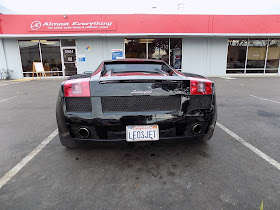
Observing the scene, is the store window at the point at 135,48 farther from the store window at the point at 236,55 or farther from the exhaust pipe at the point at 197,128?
the exhaust pipe at the point at 197,128

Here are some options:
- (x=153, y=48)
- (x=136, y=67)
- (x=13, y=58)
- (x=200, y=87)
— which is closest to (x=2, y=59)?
(x=13, y=58)

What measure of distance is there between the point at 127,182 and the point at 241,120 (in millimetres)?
3320

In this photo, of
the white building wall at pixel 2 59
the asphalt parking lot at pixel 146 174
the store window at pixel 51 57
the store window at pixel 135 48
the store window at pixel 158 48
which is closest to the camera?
the asphalt parking lot at pixel 146 174

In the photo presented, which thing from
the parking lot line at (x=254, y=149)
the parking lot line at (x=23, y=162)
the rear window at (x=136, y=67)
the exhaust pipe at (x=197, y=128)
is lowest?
the parking lot line at (x=254, y=149)

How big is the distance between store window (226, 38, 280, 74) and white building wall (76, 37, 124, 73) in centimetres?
896

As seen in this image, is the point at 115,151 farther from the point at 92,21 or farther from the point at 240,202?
the point at 92,21

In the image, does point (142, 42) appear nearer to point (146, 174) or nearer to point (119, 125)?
point (119, 125)

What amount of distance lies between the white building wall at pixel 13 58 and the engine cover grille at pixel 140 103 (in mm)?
15408

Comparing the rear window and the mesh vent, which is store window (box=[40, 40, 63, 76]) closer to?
the rear window

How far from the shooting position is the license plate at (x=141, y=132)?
2209mm

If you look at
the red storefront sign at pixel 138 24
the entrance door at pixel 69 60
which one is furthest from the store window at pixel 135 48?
the entrance door at pixel 69 60

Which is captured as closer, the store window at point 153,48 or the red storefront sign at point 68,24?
the red storefront sign at point 68,24

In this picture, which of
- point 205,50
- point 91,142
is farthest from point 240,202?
point 205,50

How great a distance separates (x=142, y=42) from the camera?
1480 centimetres
